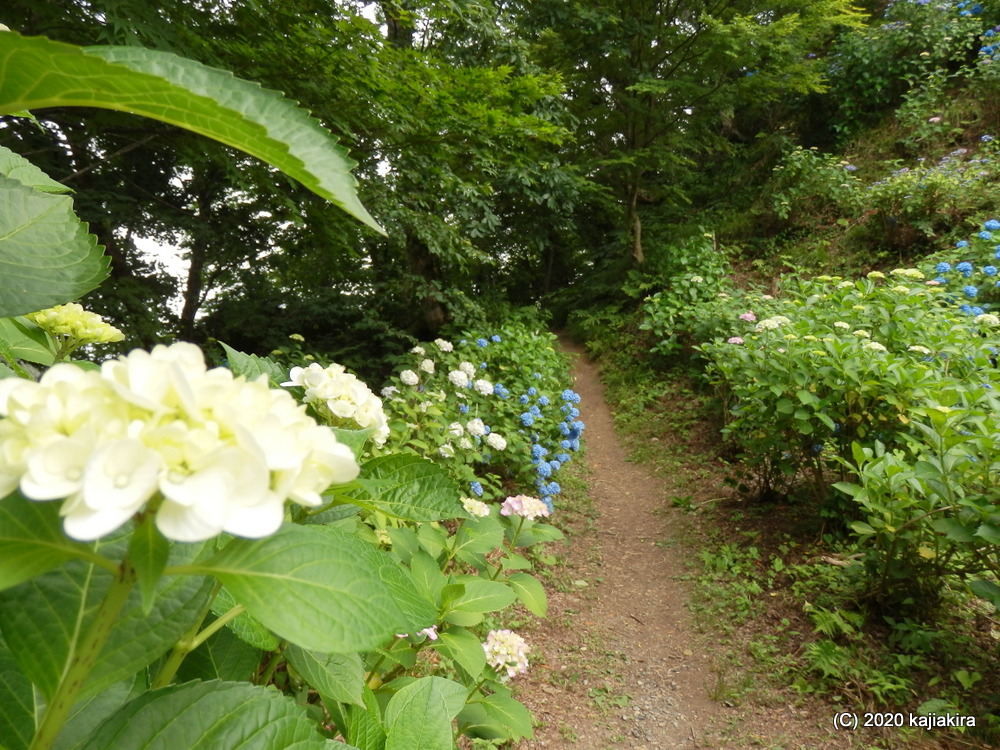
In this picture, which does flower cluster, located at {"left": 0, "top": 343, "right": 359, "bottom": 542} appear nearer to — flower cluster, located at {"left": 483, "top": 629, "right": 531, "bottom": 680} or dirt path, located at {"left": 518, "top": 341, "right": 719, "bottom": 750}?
flower cluster, located at {"left": 483, "top": 629, "right": 531, "bottom": 680}

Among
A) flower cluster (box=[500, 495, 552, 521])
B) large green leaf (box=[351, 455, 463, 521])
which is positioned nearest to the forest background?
flower cluster (box=[500, 495, 552, 521])

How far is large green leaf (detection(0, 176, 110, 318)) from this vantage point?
1.94 feet

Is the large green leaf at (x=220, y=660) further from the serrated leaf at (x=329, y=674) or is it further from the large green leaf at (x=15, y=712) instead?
the large green leaf at (x=15, y=712)

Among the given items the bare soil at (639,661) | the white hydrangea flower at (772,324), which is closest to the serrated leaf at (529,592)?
the bare soil at (639,661)

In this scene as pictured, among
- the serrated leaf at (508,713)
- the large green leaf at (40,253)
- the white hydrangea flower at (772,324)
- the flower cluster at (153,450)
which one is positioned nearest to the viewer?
the flower cluster at (153,450)

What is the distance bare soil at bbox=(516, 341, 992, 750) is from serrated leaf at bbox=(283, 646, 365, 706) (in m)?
1.94

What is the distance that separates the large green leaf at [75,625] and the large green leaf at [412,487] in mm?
407

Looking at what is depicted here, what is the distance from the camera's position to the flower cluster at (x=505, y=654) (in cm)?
201

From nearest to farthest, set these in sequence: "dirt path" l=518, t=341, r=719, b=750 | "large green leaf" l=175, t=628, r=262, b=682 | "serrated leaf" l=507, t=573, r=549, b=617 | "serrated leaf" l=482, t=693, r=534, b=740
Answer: "large green leaf" l=175, t=628, r=262, b=682 < "serrated leaf" l=482, t=693, r=534, b=740 < "serrated leaf" l=507, t=573, r=549, b=617 < "dirt path" l=518, t=341, r=719, b=750

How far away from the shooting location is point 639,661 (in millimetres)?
3131

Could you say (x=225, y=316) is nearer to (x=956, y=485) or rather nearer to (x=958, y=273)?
(x=956, y=485)

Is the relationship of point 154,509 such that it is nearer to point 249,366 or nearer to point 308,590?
point 308,590

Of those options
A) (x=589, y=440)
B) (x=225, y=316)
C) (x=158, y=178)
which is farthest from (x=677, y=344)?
(x=158, y=178)

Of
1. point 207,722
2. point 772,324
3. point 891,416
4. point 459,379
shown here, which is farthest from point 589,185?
point 207,722
